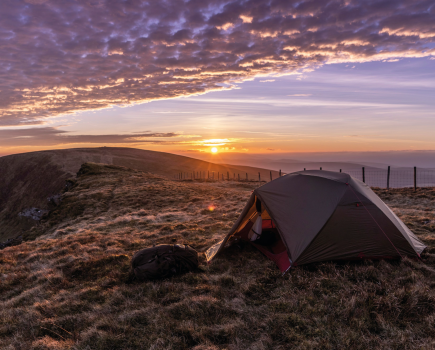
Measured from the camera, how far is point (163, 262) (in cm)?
708

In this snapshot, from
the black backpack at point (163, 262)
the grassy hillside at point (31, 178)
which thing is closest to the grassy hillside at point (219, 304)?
the black backpack at point (163, 262)

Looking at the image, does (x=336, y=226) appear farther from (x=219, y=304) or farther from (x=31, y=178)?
(x=31, y=178)

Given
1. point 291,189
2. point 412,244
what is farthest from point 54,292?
point 412,244

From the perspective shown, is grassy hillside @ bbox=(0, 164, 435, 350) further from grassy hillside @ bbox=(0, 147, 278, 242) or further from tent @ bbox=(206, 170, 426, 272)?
grassy hillside @ bbox=(0, 147, 278, 242)

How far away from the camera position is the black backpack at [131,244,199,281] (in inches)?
273

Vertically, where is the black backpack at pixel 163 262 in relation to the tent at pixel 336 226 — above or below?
below

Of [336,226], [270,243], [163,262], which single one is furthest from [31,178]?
[336,226]

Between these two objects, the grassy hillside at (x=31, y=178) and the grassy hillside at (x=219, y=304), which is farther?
the grassy hillside at (x=31, y=178)

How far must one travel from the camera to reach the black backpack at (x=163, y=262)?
6.94 m

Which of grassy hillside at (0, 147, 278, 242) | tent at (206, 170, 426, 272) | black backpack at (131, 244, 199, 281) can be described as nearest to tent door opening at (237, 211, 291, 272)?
tent at (206, 170, 426, 272)

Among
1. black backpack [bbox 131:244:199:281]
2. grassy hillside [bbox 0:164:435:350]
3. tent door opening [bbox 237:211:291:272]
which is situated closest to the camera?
grassy hillside [bbox 0:164:435:350]

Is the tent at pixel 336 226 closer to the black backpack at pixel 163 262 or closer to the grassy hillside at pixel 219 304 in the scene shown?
the grassy hillside at pixel 219 304

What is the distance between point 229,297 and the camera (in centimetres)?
601

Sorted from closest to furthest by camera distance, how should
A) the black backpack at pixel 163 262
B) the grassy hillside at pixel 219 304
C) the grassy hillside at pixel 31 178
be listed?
the grassy hillside at pixel 219 304
the black backpack at pixel 163 262
the grassy hillside at pixel 31 178
